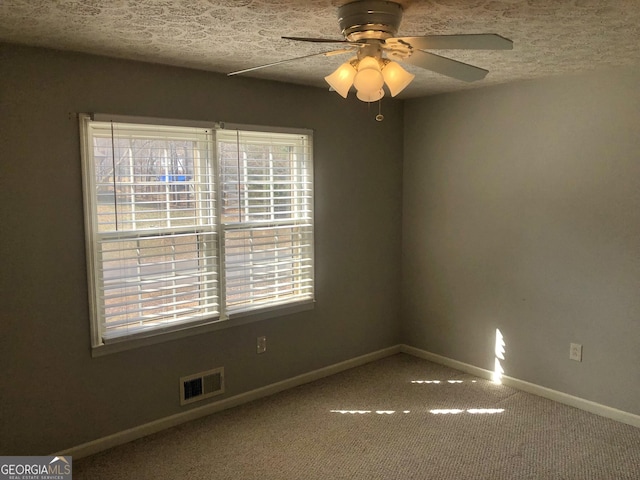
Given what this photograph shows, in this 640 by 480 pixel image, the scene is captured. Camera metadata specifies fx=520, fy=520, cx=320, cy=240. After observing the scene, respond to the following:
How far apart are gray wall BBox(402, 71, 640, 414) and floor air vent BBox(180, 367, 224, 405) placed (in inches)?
75.5

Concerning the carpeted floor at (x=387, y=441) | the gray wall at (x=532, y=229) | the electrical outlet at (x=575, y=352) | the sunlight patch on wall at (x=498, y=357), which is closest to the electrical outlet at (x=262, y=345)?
the carpeted floor at (x=387, y=441)

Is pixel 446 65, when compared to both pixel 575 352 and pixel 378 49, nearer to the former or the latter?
pixel 378 49

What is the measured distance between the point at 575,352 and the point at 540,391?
0.42m

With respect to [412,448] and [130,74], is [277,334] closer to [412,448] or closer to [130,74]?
[412,448]

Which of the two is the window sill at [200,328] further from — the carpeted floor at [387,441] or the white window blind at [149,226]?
the carpeted floor at [387,441]

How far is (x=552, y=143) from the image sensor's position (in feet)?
11.8

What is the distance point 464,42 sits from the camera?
1783 mm

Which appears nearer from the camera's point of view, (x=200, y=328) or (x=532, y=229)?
(x=200, y=328)

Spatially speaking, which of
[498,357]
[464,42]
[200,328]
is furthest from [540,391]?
[464,42]

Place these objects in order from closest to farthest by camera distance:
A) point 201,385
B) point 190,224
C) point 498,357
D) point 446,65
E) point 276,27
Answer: point 446,65, point 276,27, point 190,224, point 201,385, point 498,357

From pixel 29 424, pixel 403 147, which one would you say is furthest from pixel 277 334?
pixel 403 147

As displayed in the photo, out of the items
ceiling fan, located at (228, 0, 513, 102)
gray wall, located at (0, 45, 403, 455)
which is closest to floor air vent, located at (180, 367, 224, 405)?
gray wall, located at (0, 45, 403, 455)

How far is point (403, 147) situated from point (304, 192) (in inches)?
46.5

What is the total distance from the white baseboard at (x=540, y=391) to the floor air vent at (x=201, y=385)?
1901 mm
